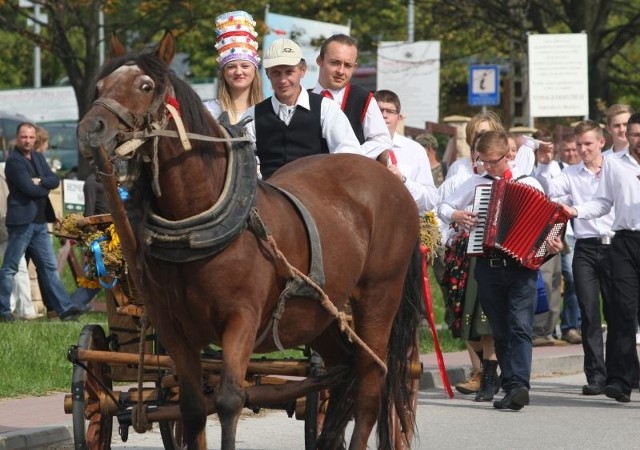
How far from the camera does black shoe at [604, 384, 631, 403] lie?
37.5ft

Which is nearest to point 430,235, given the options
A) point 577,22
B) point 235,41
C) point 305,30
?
point 235,41

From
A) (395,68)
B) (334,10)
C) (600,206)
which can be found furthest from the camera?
(334,10)

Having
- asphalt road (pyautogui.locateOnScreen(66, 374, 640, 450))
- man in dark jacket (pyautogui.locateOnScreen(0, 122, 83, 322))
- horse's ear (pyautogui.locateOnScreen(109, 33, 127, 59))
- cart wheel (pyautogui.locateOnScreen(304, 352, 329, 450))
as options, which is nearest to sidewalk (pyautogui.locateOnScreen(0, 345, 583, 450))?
asphalt road (pyautogui.locateOnScreen(66, 374, 640, 450))

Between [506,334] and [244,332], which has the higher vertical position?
[244,332]

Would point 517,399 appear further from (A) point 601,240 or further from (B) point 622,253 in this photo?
(A) point 601,240

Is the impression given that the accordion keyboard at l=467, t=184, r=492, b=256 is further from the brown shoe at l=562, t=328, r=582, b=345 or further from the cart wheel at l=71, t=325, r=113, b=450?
the brown shoe at l=562, t=328, r=582, b=345

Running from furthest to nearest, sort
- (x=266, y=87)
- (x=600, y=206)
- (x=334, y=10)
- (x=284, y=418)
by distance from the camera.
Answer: (x=334, y=10) < (x=266, y=87) < (x=600, y=206) < (x=284, y=418)

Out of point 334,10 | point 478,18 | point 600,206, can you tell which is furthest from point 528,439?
point 334,10

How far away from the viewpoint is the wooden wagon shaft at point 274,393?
23.0ft

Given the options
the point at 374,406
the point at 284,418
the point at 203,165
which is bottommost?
the point at 284,418

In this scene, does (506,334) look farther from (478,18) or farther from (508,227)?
(478,18)

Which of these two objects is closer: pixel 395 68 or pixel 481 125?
pixel 481 125

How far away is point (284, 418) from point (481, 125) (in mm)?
3374

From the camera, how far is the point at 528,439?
9492 mm
